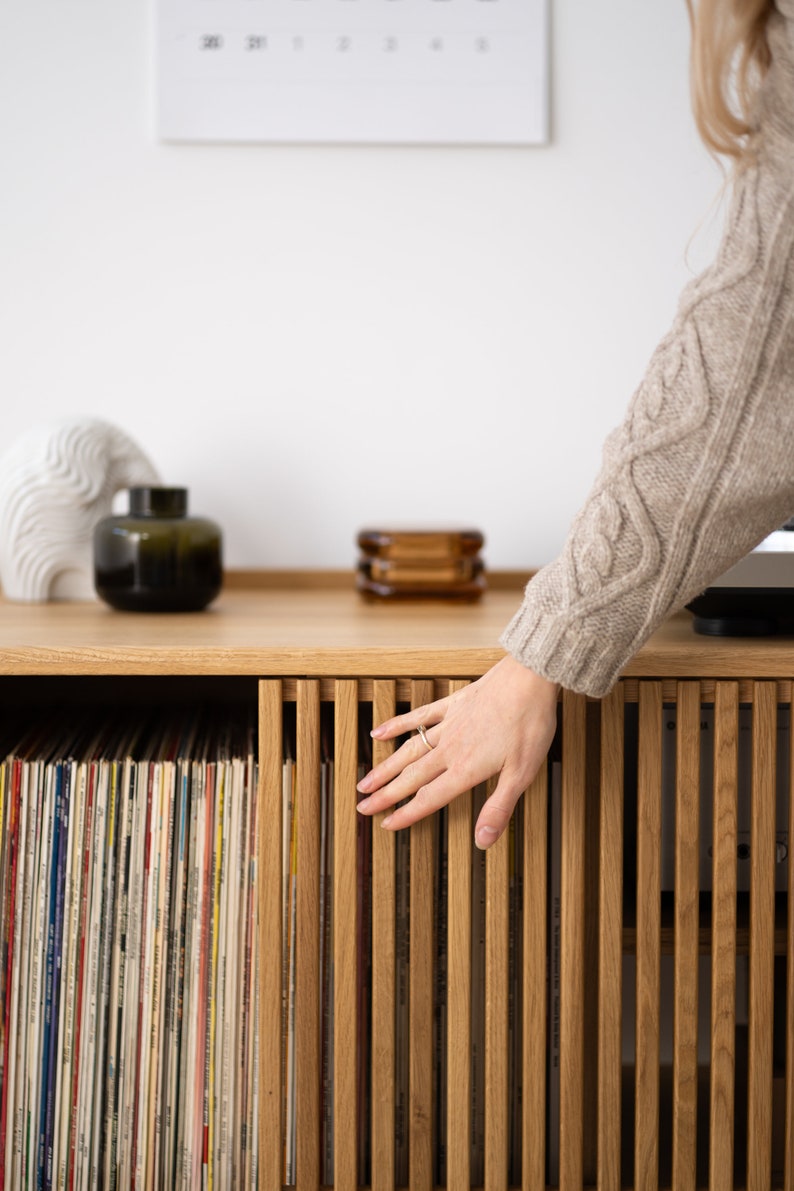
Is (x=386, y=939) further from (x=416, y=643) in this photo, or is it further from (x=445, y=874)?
(x=416, y=643)

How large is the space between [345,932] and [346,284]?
87 centimetres

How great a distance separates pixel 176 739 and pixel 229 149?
2.67 feet

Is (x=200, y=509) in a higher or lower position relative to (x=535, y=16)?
lower

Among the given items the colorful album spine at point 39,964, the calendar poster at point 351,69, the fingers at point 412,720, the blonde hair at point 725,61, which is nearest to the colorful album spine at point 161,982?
the colorful album spine at point 39,964

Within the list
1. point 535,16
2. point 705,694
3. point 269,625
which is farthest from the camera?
point 535,16

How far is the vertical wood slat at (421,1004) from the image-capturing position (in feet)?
2.91

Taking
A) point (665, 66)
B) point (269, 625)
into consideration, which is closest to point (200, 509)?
point (269, 625)

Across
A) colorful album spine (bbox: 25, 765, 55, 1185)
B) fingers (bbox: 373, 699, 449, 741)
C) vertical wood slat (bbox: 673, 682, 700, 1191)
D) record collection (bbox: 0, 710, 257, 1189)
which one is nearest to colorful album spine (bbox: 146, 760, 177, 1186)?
record collection (bbox: 0, 710, 257, 1189)

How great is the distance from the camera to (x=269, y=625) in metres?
1.01

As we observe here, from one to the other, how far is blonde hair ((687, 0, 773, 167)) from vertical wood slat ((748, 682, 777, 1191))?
0.46 m

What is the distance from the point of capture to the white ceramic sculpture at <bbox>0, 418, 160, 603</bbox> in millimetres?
1201

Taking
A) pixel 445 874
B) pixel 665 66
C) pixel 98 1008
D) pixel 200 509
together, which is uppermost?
pixel 665 66

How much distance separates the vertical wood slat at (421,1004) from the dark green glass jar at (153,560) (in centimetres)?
41

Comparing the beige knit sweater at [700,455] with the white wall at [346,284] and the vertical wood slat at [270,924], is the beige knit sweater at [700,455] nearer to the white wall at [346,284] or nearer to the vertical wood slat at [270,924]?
the vertical wood slat at [270,924]
